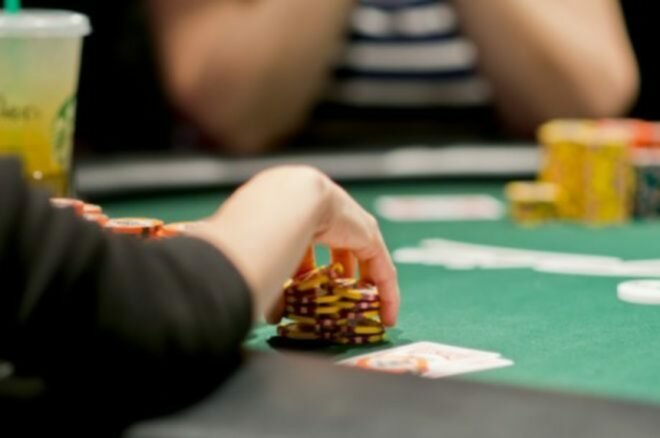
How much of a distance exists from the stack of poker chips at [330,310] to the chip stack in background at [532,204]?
3.58 feet

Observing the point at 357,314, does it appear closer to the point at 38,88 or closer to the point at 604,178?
the point at 38,88

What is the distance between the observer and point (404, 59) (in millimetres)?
3574

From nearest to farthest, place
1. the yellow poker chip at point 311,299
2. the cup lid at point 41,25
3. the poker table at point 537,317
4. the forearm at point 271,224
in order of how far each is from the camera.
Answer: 1. the forearm at point 271,224
2. the poker table at point 537,317
3. the yellow poker chip at point 311,299
4. the cup lid at point 41,25

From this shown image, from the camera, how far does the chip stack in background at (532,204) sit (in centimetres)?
254

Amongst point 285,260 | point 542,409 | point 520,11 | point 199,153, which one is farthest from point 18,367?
point 520,11

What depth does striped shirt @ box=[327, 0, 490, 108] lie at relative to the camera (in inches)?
139

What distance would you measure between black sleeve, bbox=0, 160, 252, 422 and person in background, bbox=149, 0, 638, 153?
2275 mm

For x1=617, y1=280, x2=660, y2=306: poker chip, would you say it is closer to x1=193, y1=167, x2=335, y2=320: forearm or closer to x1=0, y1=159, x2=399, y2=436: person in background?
x1=193, y1=167, x2=335, y2=320: forearm

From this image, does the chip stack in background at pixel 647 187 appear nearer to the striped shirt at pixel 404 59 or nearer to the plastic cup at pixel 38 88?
the striped shirt at pixel 404 59

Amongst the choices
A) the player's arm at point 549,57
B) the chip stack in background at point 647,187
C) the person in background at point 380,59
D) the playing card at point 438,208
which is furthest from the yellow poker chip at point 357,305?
the player's arm at point 549,57

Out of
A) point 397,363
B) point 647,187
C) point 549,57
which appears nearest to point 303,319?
point 397,363

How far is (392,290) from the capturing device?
58.9 inches

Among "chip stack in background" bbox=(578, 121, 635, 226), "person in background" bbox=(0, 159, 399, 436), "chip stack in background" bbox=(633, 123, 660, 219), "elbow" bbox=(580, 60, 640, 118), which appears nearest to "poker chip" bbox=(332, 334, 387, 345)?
"person in background" bbox=(0, 159, 399, 436)

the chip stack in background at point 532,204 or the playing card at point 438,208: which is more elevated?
the chip stack in background at point 532,204
